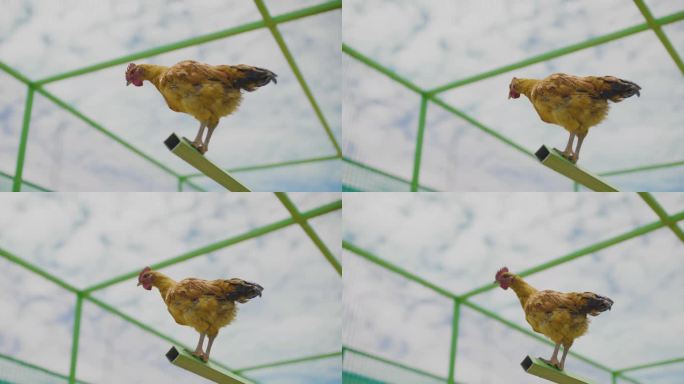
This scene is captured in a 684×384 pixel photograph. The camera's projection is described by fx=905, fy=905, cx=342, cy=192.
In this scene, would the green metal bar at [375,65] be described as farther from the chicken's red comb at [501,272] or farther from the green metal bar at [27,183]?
the green metal bar at [27,183]

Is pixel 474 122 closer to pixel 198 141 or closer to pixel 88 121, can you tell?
pixel 198 141

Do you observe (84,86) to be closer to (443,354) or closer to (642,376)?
(443,354)

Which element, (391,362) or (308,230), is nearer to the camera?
(308,230)

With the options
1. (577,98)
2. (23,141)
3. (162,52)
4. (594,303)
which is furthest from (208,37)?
(594,303)

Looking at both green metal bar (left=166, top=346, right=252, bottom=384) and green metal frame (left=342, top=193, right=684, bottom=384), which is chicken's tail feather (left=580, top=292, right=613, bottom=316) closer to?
green metal frame (left=342, top=193, right=684, bottom=384)

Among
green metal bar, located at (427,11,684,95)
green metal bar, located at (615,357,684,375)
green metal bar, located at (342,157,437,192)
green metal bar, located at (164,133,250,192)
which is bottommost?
green metal bar, located at (164,133,250,192)

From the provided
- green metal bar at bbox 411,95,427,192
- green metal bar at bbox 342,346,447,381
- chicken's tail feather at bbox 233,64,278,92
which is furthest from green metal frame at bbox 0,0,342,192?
green metal bar at bbox 342,346,447,381

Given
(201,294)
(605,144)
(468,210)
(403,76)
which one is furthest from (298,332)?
(605,144)
